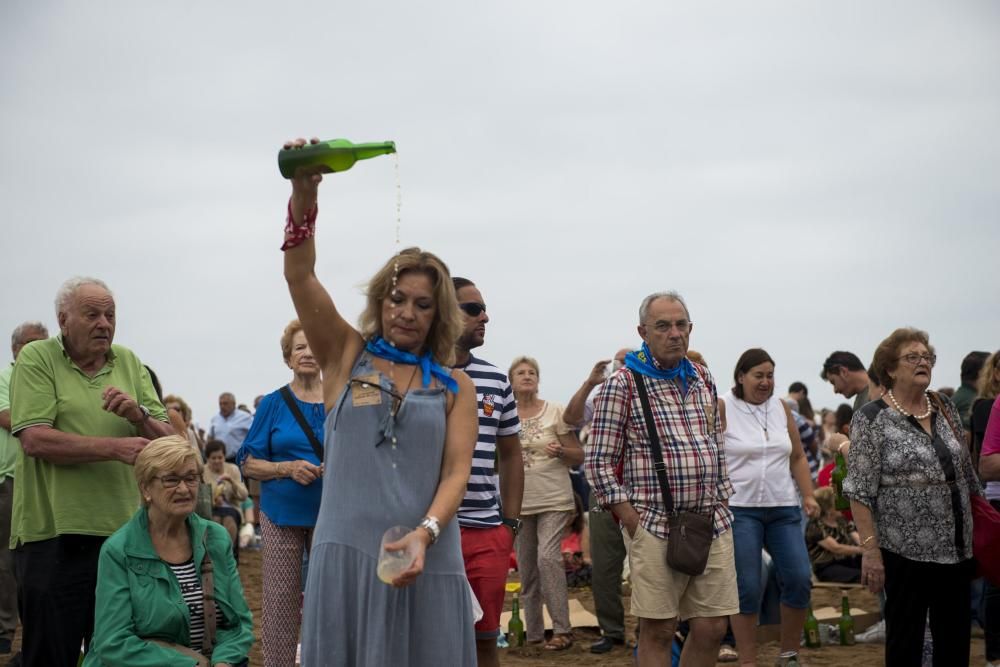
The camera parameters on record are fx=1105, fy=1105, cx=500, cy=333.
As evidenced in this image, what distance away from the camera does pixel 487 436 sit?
503cm

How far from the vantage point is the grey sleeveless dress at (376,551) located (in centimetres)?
333

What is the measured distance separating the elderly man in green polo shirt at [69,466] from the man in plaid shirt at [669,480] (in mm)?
2197

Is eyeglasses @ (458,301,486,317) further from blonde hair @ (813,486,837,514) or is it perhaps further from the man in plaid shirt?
blonde hair @ (813,486,837,514)

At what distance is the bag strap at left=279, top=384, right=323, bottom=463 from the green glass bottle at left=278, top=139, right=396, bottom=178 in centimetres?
288

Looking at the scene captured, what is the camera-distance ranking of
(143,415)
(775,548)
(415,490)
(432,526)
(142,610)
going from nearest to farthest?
(432,526), (415,490), (142,610), (143,415), (775,548)

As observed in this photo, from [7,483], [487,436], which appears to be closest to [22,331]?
[7,483]

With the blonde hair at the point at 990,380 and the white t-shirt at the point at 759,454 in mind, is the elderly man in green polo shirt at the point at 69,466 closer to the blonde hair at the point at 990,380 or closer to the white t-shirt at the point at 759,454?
the white t-shirt at the point at 759,454

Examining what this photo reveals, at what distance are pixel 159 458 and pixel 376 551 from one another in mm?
1677

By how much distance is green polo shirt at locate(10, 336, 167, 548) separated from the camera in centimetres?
489

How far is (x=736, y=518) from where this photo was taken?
6961mm

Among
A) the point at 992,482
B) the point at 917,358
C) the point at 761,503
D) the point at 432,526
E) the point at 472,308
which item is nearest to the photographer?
the point at 432,526

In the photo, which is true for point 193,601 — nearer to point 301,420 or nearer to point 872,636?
point 301,420

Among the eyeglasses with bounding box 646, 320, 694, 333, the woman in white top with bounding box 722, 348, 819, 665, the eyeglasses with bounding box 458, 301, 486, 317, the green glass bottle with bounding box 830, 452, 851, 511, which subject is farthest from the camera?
the green glass bottle with bounding box 830, 452, 851, 511

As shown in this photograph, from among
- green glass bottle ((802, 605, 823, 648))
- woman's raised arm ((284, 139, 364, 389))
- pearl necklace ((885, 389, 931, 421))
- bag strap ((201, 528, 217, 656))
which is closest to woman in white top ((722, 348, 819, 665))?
pearl necklace ((885, 389, 931, 421))
